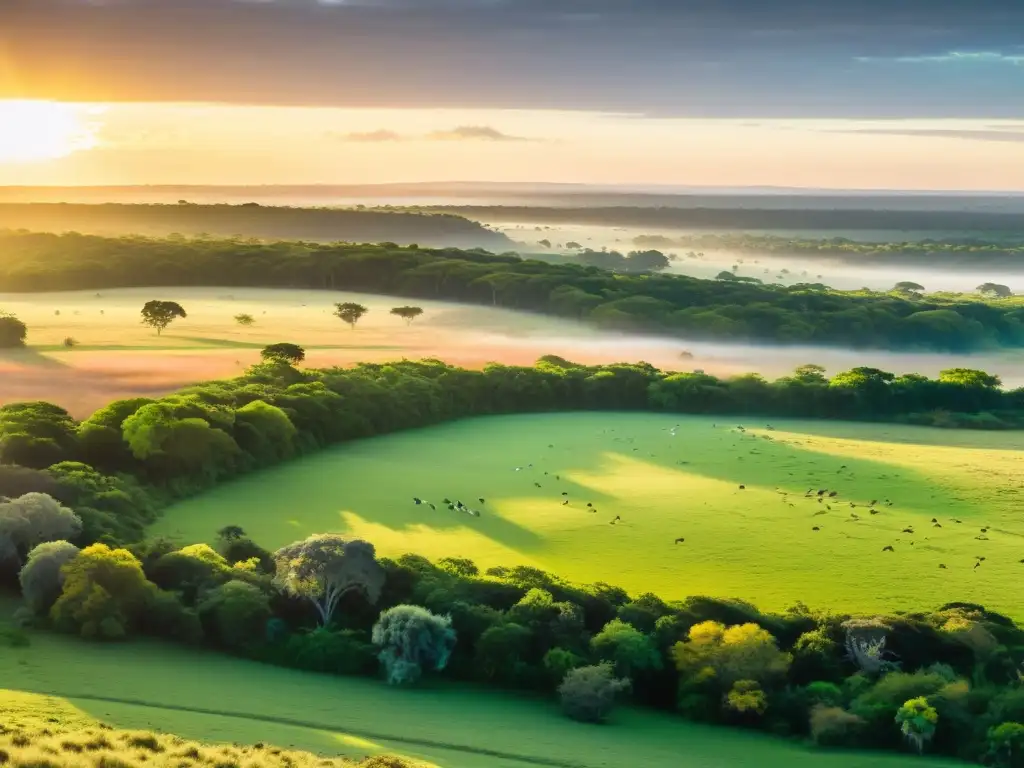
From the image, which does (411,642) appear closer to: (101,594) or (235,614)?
(235,614)

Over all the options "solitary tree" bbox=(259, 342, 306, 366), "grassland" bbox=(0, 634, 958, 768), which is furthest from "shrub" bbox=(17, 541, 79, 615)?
"solitary tree" bbox=(259, 342, 306, 366)

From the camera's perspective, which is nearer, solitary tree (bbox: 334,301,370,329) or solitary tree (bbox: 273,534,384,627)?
solitary tree (bbox: 273,534,384,627)

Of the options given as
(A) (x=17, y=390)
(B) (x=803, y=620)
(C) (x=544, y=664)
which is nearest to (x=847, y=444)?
(B) (x=803, y=620)

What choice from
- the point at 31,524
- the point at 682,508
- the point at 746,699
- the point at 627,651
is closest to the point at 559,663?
the point at 627,651

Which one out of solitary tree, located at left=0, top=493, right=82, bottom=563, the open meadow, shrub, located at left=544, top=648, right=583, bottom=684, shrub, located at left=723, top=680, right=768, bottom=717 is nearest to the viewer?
shrub, located at left=723, top=680, right=768, bottom=717

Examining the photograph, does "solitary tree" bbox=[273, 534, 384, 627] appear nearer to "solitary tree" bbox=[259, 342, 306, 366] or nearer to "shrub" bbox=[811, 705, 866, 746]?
"shrub" bbox=[811, 705, 866, 746]

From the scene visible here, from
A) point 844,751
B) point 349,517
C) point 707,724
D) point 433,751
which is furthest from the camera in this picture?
point 349,517

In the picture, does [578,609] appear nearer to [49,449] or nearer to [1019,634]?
[1019,634]
